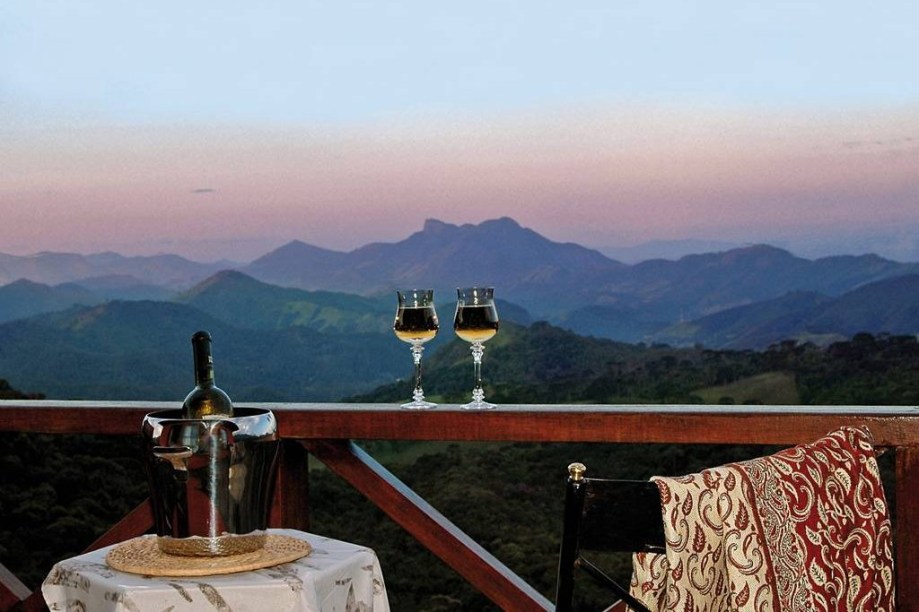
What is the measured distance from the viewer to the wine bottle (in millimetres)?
1950

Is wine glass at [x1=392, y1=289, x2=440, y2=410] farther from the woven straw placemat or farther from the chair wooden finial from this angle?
the chair wooden finial

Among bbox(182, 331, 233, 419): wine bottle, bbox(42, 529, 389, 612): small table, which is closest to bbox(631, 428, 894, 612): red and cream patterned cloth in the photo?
bbox(42, 529, 389, 612): small table

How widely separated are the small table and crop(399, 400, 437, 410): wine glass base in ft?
2.05

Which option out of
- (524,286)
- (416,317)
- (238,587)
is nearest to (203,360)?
(238,587)

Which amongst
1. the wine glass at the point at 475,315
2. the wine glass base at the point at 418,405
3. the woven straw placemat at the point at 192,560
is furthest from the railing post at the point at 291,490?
the woven straw placemat at the point at 192,560

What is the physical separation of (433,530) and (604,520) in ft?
3.77

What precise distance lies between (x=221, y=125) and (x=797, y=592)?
19.3 feet

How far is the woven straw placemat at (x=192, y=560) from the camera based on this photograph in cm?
179

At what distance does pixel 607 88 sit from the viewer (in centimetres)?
756

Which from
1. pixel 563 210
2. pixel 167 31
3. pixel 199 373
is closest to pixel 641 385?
pixel 563 210

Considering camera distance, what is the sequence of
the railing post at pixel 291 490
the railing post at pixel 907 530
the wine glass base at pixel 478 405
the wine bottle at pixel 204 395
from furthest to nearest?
the railing post at pixel 291 490 → the wine glass base at pixel 478 405 → the railing post at pixel 907 530 → the wine bottle at pixel 204 395

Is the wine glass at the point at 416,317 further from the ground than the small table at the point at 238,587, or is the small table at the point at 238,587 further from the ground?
the wine glass at the point at 416,317

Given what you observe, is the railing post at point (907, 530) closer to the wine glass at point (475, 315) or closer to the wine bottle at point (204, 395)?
the wine glass at point (475, 315)

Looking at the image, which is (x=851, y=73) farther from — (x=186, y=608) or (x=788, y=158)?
(x=186, y=608)
